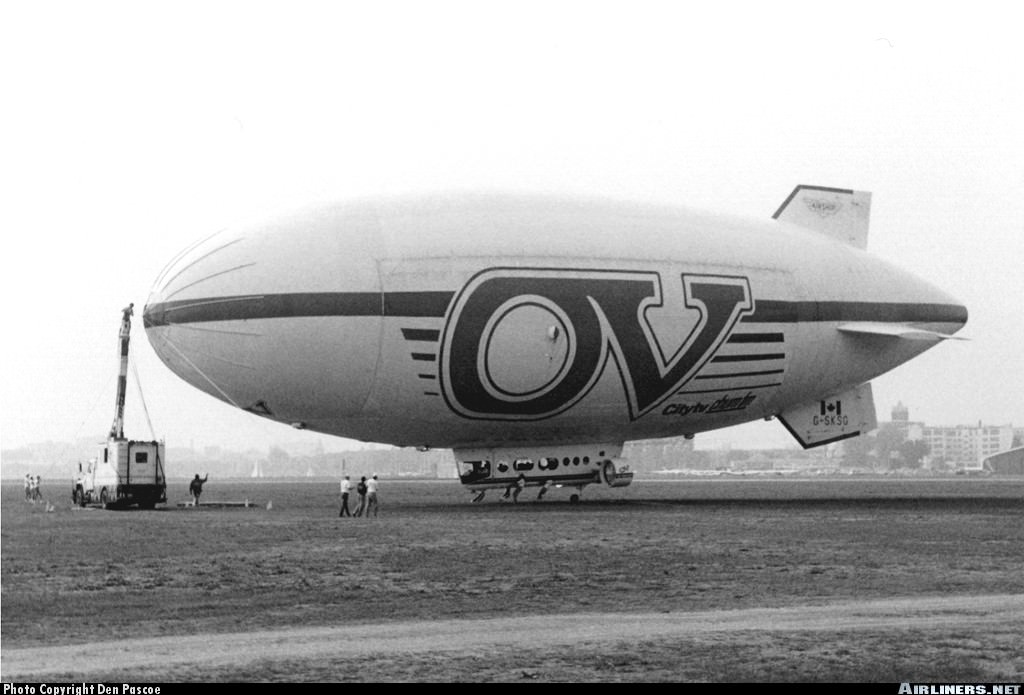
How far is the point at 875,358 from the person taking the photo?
44156 mm

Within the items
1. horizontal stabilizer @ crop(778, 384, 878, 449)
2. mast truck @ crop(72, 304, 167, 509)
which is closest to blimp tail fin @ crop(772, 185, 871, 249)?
horizontal stabilizer @ crop(778, 384, 878, 449)

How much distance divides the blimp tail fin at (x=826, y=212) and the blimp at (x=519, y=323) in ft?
6.04

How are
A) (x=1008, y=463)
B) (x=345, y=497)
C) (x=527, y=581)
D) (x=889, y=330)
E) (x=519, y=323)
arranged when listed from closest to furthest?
(x=527, y=581) < (x=519, y=323) < (x=345, y=497) < (x=889, y=330) < (x=1008, y=463)

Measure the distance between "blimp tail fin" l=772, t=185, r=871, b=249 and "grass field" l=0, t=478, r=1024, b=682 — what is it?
1047cm

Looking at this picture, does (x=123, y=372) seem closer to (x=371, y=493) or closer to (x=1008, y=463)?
(x=371, y=493)

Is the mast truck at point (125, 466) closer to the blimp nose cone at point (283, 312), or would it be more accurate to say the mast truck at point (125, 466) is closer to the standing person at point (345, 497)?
the standing person at point (345, 497)

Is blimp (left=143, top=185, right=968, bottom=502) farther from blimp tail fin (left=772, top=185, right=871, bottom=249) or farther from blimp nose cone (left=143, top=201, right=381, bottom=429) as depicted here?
blimp tail fin (left=772, top=185, right=871, bottom=249)

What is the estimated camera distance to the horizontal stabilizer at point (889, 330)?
42625 millimetres

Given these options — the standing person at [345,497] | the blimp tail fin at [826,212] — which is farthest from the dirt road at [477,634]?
the blimp tail fin at [826,212]

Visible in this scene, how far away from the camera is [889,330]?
142 ft

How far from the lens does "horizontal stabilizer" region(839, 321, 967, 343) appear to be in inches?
1678

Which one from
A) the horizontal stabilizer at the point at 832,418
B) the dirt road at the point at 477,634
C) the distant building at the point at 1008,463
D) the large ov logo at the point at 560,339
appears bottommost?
the dirt road at the point at 477,634

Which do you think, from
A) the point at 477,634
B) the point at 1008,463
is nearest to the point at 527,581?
the point at 477,634

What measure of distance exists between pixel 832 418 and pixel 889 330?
3.63 m
